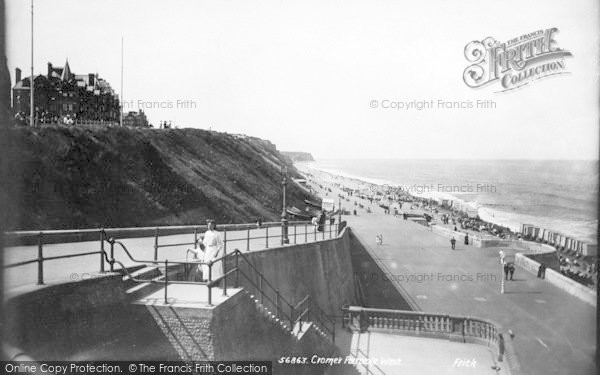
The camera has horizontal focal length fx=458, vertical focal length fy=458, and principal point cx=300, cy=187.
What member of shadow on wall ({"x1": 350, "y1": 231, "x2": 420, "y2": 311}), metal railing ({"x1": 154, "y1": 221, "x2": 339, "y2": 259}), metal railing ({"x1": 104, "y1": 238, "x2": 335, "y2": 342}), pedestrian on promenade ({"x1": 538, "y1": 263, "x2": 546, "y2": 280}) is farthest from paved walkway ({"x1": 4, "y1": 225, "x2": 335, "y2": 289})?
pedestrian on promenade ({"x1": 538, "y1": 263, "x2": 546, "y2": 280})

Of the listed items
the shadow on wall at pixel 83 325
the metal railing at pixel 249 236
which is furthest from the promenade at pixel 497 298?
the shadow on wall at pixel 83 325

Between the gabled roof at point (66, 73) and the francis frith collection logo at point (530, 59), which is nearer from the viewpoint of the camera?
the francis frith collection logo at point (530, 59)

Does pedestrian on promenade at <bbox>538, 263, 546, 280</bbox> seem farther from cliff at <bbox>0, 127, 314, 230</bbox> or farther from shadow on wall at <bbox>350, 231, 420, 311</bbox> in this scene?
cliff at <bbox>0, 127, 314, 230</bbox>

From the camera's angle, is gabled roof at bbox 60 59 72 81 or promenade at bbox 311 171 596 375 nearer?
promenade at bbox 311 171 596 375

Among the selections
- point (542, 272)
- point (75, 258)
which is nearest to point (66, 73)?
point (75, 258)

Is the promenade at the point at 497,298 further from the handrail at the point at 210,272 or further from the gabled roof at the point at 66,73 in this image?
the gabled roof at the point at 66,73

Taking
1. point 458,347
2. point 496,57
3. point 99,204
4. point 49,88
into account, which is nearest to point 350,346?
point 458,347
